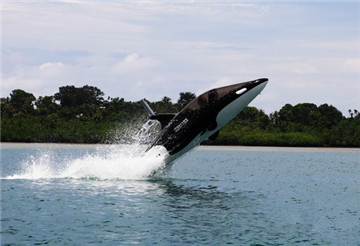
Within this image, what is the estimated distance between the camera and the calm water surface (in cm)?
2272

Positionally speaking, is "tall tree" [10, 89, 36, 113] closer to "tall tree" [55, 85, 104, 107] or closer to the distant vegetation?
"tall tree" [55, 85, 104, 107]

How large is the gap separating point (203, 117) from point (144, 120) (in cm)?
9206

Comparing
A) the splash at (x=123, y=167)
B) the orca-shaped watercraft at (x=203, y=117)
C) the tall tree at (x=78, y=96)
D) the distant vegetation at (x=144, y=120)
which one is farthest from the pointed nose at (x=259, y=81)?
the tall tree at (x=78, y=96)

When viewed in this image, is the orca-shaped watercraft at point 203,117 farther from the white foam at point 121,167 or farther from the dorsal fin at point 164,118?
the white foam at point 121,167

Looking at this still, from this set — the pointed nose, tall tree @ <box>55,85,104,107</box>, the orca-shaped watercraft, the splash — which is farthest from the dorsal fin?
tall tree @ <box>55,85,104,107</box>

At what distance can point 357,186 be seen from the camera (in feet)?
145

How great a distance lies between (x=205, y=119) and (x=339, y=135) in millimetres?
93103

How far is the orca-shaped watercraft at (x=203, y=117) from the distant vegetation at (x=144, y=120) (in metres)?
77.1

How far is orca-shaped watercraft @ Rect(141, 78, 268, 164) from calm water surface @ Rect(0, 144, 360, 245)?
1541 mm

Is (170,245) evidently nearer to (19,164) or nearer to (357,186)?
(357,186)

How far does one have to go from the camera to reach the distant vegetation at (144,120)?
116 meters

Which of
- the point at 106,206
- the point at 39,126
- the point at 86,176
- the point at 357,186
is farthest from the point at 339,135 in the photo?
the point at 106,206

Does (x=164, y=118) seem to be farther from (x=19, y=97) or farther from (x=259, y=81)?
(x=19, y=97)

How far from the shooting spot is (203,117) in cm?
3416
